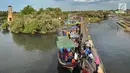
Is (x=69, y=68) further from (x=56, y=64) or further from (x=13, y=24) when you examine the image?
(x=13, y=24)

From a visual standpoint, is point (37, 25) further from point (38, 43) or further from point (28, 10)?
point (28, 10)

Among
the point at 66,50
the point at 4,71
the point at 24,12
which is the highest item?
the point at 24,12

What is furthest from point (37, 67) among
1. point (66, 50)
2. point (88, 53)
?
point (88, 53)

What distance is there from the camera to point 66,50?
77.9 feet

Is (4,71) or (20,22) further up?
(20,22)

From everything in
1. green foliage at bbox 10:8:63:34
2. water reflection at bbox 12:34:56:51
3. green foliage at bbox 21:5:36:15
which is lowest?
water reflection at bbox 12:34:56:51

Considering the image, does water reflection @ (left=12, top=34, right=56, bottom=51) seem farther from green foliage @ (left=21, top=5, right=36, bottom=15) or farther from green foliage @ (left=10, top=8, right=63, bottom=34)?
green foliage @ (left=21, top=5, right=36, bottom=15)

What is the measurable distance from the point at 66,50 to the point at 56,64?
11.5ft

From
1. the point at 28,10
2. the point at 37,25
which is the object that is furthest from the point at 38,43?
the point at 28,10

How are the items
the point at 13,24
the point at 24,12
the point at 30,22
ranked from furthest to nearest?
the point at 24,12 < the point at 13,24 < the point at 30,22

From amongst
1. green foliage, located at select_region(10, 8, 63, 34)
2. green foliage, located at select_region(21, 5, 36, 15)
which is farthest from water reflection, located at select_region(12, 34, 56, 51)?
green foliage, located at select_region(21, 5, 36, 15)

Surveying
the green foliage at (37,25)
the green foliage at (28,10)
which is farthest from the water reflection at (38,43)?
the green foliage at (28,10)

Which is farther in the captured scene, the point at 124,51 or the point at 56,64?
the point at 124,51

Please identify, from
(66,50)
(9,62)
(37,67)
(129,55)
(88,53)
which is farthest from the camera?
(129,55)
